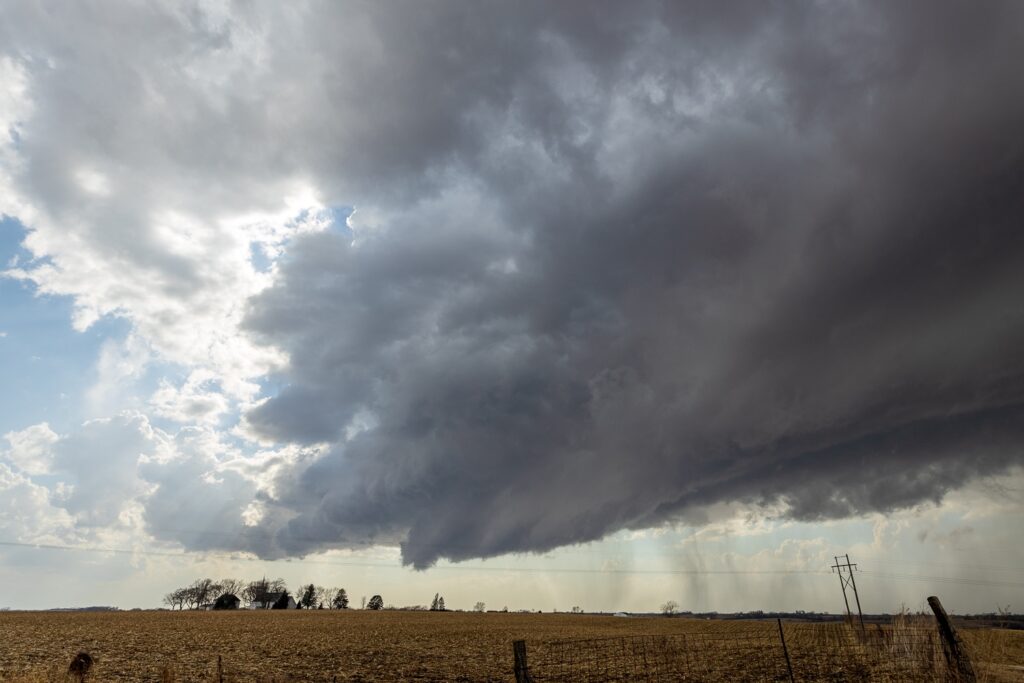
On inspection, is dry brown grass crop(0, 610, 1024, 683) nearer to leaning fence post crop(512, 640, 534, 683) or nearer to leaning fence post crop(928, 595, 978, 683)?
leaning fence post crop(928, 595, 978, 683)

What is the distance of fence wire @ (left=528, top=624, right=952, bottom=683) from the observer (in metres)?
30.2

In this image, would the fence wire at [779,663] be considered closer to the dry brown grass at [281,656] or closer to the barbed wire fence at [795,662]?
the barbed wire fence at [795,662]

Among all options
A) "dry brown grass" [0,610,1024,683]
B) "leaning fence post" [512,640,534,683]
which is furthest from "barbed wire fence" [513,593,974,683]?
"dry brown grass" [0,610,1024,683]

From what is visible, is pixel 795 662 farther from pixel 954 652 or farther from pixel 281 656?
pixel 281 656

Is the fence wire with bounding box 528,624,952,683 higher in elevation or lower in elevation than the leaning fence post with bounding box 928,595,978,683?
lower

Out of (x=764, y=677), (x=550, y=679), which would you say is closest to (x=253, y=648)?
(x=550, y=679)

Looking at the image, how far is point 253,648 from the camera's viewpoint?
189 ft

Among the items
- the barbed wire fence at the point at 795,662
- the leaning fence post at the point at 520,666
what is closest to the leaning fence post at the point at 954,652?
the barbed wire fence at the point at 795,662

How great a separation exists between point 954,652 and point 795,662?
18010 mm

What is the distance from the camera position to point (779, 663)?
39906mm

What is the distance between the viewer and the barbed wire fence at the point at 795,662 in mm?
26734

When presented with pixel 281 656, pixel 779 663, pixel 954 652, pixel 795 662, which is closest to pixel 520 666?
pixel 954 652

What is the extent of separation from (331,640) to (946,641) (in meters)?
61.4

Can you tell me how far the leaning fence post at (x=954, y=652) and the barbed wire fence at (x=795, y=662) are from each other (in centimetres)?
4
